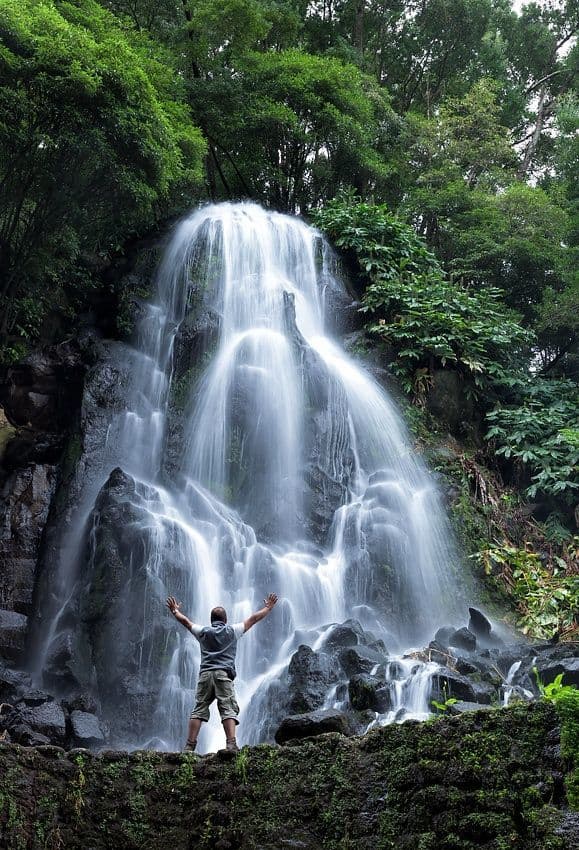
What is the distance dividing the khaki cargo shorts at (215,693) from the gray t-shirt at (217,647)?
53 millimetres

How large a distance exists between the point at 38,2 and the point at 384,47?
14.5 m

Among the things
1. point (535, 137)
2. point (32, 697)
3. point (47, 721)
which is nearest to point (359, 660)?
point (47, 721)

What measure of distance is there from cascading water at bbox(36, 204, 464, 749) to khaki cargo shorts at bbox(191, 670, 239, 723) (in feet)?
7.59

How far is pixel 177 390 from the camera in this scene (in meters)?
13.6

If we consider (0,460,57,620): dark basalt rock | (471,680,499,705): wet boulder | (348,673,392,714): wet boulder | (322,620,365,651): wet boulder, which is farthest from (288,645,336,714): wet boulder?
(0,460,57,620): dark basalt rock

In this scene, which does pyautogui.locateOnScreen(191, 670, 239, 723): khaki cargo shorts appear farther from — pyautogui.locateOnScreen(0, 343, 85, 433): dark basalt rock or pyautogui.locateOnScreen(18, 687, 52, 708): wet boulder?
pyautogui.locateOnScreen(0, 343, 85, 433): dark basalt rock

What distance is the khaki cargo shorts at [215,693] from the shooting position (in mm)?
6172

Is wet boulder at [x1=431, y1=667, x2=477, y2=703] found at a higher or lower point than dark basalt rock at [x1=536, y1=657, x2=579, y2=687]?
lower

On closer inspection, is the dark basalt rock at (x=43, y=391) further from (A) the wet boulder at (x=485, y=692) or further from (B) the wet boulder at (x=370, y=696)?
(A) the wet boulder at (x=485, y=692)

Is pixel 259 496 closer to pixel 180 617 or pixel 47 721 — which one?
pixel 47 721

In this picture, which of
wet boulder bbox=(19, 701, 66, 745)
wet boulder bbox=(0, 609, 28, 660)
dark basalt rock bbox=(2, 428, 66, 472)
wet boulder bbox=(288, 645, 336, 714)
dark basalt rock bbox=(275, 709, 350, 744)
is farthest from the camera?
dark basalt rock bbox=(2, 428, 66, 472)

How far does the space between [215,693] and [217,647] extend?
34 cm

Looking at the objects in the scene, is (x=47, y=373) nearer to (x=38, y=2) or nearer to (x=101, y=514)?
(x=101, y=514)

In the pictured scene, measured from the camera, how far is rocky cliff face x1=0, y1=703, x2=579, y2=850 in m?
3.83
